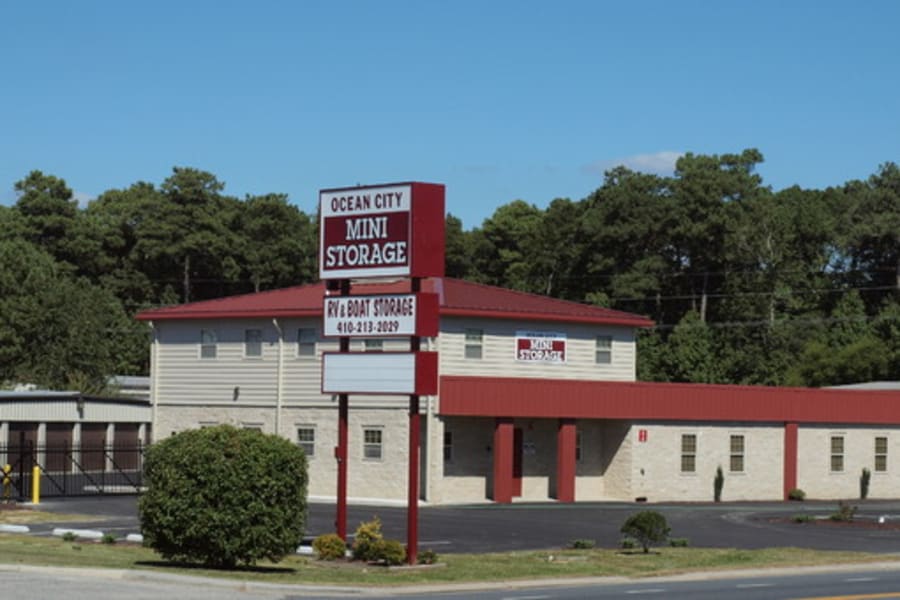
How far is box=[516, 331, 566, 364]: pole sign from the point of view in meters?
54.5

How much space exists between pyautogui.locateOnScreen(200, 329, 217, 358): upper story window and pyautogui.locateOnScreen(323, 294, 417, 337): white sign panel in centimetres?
2486

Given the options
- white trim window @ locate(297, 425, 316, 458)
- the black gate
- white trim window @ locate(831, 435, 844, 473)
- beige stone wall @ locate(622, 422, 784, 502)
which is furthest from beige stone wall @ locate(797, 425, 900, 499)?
the black gate

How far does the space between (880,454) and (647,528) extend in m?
30.5

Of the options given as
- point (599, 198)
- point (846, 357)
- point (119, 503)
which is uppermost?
point (599, 198)

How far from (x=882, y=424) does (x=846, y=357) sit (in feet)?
99.2

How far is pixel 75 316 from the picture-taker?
286 ft

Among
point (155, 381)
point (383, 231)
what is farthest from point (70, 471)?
point (383, 231)

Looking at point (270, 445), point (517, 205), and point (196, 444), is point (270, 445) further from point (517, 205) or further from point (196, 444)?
point (517, 205)

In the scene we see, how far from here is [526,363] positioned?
54.6 meters

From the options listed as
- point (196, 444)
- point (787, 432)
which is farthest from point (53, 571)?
point (787, 432)

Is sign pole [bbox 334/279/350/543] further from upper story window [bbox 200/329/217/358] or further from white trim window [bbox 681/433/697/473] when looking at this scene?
white trim window [bbox 681/433/697/473]

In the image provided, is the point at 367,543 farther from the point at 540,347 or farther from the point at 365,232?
the point at 540,347

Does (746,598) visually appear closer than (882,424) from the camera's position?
Yes

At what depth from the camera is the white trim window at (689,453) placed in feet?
184
